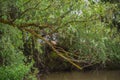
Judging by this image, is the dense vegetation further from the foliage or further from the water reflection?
the water reflection

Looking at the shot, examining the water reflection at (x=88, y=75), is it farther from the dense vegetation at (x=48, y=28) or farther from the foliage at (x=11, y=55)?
the foliage at (x=11, y=55)

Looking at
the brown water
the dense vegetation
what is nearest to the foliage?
the dense vegetation

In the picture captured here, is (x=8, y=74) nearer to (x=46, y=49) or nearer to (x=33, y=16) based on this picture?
(x=33, y=16)

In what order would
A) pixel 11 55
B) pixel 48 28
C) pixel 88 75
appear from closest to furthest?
pixel 48 28
pixel 11 55
pixel 88 75

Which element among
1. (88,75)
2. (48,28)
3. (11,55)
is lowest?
(88,75)

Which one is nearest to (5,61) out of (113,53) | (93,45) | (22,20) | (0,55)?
(0,55)

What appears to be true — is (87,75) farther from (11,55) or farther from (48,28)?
(48,28)

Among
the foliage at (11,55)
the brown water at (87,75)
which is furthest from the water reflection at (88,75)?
the foliage at (11,55)

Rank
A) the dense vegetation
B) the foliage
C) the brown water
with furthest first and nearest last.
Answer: the brown water
the foliage
the dense vegetation

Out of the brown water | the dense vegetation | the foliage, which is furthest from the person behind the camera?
the brown water

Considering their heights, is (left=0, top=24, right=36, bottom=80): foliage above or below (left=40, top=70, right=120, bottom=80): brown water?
above

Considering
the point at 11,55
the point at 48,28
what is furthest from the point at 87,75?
the point at 48,28

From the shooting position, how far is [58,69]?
7.34m

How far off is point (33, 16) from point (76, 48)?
1276mm
